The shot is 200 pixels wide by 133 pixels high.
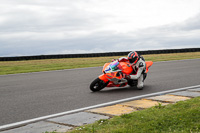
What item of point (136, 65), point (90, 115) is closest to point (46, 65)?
point (136, 65)

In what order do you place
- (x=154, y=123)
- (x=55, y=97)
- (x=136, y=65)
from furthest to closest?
(x=136, y=65) → (x=55, y=97) → (x=154, y=123)

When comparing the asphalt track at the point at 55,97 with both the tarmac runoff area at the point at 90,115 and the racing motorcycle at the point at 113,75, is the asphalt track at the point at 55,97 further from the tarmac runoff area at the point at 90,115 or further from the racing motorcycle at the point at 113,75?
the tarmac runoff area at the point at 90,115

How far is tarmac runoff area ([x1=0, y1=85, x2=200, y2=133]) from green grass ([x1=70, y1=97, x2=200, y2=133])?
1.36 feet

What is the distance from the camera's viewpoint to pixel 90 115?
16.9ft

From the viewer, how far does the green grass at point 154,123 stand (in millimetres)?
3912

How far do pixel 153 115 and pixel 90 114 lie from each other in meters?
1.23

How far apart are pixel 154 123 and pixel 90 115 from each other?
1385 mm

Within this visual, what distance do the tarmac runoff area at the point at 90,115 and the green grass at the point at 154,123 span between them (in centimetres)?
42

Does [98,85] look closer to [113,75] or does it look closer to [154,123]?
[113,75]

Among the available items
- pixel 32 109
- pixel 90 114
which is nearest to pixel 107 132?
pixel 90 114

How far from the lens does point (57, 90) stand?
27.2ft

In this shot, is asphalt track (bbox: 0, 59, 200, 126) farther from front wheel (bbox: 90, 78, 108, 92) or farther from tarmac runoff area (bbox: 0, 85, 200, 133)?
tarmac runoff area (bbox: 0, 85, 200, 133)

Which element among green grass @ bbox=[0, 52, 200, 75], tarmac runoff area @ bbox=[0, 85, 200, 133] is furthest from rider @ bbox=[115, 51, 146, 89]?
green grass @ bbox=[0, 52, 200, 75]

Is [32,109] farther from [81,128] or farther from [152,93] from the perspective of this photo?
[152,93]
